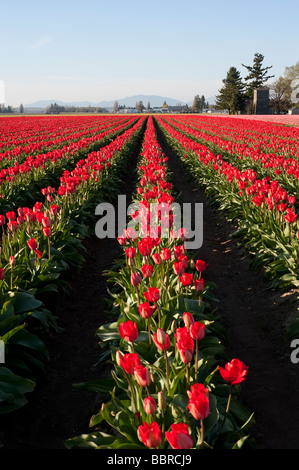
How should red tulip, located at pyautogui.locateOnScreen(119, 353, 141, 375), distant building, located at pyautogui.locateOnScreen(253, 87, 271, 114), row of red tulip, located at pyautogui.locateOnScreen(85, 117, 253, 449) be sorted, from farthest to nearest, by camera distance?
distant building, located at pyautogui.locateOnScreen(253, 87, 271, 114)
red tulip, located at pyautogui.locateOnScreen(119, 353, 141, 375)
row of red tulip, located at pyautogui.locateOnScreen(85, 117, 253, 449)

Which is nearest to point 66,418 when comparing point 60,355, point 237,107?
point 60,355

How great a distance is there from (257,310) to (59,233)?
3.08 m

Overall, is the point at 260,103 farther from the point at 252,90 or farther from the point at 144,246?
the point at 144,246

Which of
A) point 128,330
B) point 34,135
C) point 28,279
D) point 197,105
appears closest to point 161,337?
point 128,330

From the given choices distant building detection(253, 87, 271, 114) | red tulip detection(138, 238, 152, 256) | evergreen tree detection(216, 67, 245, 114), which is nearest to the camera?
red tulip detection(138, 238, 152, 256)

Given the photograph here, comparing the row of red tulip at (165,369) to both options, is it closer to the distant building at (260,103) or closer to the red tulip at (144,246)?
the red tulip at (144,246)

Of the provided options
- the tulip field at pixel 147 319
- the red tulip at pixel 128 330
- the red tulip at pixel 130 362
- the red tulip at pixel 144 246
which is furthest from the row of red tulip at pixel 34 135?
the red tulip at pixel 130 362

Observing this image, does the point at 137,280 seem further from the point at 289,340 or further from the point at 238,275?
the point at 238,275

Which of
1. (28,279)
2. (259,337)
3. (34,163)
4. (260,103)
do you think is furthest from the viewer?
(260,103)

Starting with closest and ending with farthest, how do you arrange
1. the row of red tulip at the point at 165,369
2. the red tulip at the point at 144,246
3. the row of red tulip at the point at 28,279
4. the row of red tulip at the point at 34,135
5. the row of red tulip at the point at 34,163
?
the row of red tulip at the point at 165,369 → the row of red tulip at the point at 28,279 → the red tulip at the point at 144,246 → the row of red tulip at the point at 34,163 → the row of red tulip at the point at 34,135

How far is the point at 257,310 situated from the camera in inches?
229

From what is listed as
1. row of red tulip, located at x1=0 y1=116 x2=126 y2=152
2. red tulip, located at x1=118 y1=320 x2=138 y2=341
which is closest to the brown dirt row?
red tulip, located at x1=118 y1=320 x2=138 y2=341

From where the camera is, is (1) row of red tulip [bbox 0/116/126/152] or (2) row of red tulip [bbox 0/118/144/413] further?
(1) row of red tulip [bbox 0/116/126/152]

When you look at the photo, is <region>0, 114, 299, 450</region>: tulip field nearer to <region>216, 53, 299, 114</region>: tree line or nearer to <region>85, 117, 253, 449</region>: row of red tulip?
<region>85, 117, 253, 449</region>: row of red tulip
